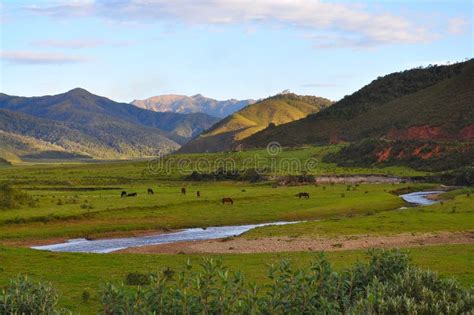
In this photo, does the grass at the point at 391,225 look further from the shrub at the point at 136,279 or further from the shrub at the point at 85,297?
the shrub at the point at 85,297

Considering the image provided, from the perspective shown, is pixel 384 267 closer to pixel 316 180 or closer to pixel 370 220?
pixel 370 220

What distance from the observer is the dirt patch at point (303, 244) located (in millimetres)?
37094

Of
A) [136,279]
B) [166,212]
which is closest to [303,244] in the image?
[136,279]

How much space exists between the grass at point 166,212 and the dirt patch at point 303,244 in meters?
11.2

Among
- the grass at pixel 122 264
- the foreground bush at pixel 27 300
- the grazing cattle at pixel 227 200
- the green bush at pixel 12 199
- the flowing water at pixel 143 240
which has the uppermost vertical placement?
the foreground bush at pixel 27 300

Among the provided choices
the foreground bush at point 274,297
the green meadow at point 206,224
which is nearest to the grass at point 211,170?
the green meadow at point 206,224

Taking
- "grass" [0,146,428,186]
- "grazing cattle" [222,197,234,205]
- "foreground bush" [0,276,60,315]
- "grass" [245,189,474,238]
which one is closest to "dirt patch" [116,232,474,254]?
"grass" [245,189,474,238]

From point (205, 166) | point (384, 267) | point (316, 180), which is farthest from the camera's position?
point (205, 166)

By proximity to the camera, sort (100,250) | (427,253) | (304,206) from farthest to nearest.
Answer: (304,206), (100,250), (427,253)

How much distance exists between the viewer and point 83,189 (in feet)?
303

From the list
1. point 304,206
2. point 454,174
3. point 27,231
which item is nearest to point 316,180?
point 454,174

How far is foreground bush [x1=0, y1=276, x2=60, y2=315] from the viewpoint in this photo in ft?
35.8

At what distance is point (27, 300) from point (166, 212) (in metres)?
46.8

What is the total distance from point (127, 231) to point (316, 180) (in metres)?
55.9
